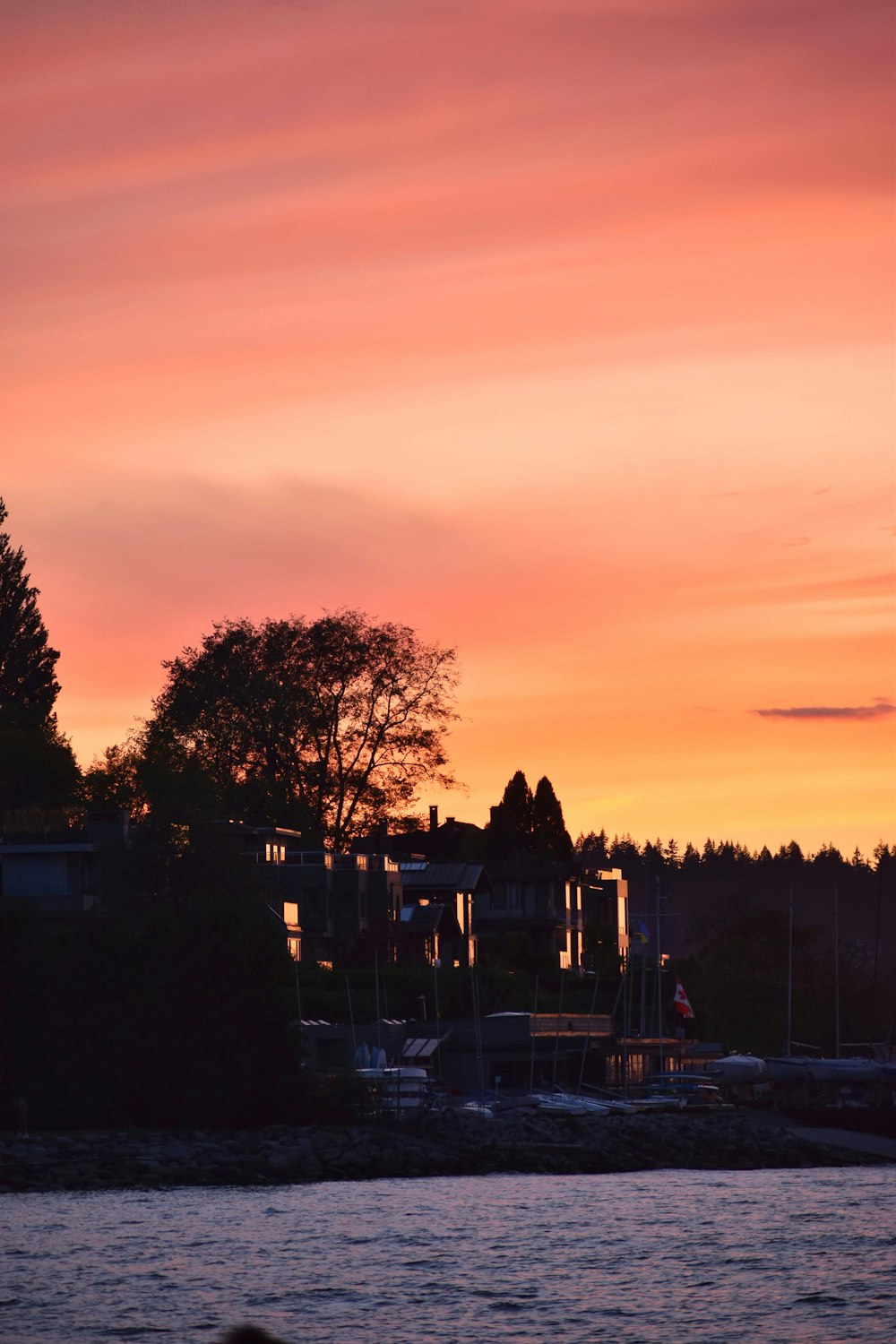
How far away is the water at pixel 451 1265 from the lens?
42.3 m

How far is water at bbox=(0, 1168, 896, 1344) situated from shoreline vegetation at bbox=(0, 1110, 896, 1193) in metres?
3.27

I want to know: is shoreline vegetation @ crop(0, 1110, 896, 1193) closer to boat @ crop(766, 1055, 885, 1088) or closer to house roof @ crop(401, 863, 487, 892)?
boat @ crop(766, 1055, 885, 1088)

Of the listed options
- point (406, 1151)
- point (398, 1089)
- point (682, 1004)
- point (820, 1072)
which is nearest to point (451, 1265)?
point (406, 1151)

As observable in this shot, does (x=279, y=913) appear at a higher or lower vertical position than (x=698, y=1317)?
higher

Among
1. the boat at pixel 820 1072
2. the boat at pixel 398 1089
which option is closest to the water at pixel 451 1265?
the boat at pixel 398 1089

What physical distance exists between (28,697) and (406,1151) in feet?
199

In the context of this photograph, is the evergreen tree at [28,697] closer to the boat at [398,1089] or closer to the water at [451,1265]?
the boat at [398,1089]

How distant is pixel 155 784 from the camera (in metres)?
117

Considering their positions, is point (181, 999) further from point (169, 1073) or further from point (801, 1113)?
point (801, 1113)

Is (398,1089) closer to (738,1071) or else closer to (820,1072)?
(738,1071)

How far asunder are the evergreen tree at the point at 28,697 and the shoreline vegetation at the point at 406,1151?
47974mm

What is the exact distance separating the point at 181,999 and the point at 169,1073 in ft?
10.3

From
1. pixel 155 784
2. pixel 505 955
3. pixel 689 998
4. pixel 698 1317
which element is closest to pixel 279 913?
pixel 155 784

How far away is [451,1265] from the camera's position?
51.5 m
